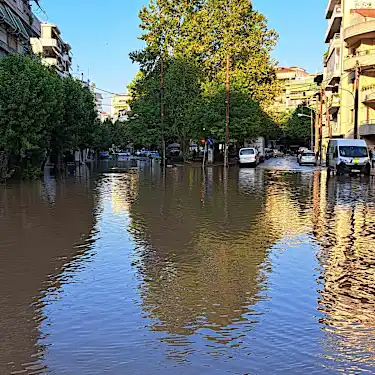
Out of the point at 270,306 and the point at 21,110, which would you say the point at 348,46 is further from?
the point at 270,306

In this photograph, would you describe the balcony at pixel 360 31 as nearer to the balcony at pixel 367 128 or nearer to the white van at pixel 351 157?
the balcony at pixel 367 128

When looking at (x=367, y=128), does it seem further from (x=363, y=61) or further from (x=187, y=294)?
(x=187, y=294)

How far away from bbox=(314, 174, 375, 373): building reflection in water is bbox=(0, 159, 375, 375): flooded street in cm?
2

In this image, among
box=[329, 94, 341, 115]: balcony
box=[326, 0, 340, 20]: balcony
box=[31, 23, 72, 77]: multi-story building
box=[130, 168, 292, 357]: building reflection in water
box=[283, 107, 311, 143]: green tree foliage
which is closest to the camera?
box=[130, 168, 292, 357]: building reflection in water

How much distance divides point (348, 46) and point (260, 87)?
33.0 ft

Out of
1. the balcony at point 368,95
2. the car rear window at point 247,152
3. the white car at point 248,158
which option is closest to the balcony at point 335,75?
the balcony at point 368,95

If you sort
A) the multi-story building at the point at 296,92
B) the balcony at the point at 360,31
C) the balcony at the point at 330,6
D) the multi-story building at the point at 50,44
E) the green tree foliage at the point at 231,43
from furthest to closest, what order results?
the multi-story building at the point at 296,92, the multi-story building at the point at 50,44, the balcony at the point at 330,6, the green tree foliage at the point at 231,43, the balcony at the point at 360,31

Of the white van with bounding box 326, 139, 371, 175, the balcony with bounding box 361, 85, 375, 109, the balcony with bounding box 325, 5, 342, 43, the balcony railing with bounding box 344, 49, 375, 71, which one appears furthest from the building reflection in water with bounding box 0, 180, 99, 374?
the balcony with bounding box 325, 5, 342, 43

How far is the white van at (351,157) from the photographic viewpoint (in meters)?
35.0

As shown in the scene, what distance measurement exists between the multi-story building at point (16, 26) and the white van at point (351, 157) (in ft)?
83.1

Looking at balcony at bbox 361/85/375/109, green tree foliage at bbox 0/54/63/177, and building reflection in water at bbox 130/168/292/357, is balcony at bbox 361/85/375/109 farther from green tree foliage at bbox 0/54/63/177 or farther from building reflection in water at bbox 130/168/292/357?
building reflection in water at bbox 130/168/292/357

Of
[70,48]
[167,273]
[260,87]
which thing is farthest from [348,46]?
[70,48]

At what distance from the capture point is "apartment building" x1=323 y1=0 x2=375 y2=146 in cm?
5600

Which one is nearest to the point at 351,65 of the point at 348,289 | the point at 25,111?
the point at 25,111
